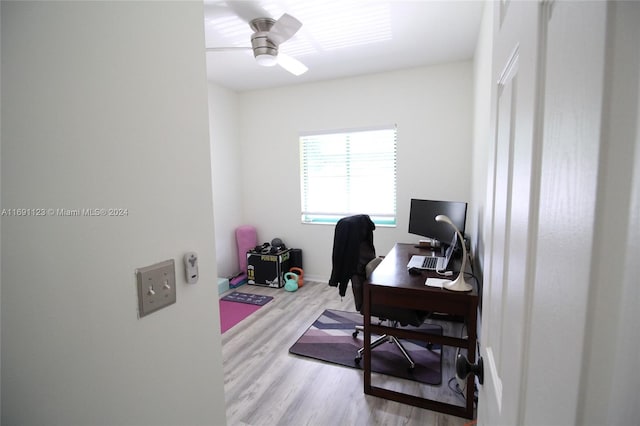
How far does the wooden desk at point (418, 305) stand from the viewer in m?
1.79

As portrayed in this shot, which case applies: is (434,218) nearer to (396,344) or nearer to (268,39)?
(396,344)

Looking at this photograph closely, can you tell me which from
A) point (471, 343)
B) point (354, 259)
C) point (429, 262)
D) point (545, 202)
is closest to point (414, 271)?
point (429, 262)

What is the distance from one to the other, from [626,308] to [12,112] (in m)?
0.93

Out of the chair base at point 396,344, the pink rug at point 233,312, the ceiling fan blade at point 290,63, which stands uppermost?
the ceiling fan blade at point 290,63

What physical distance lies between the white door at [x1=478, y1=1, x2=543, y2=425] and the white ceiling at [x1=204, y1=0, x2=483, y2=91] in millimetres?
1810

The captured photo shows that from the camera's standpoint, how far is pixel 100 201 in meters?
0.71

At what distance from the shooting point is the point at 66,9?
2.12ft

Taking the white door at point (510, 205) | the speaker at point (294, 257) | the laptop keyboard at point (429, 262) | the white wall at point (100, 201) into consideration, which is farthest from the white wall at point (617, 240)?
the speaker at point (294, 257)

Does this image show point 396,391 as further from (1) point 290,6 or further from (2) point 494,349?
(1) point 290,6

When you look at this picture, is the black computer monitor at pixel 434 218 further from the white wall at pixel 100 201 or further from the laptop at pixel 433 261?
the white wall at pixel 100 201

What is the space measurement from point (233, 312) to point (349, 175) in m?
2.19

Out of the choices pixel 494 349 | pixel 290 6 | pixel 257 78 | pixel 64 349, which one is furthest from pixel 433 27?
pixel 64 349

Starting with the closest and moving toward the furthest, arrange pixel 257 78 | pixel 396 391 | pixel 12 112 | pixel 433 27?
1. pixel 12 112
2. pixel 396 391
3. pixel 433 27
4. pixel 257 78

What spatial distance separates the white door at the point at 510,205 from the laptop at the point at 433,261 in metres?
1.41
